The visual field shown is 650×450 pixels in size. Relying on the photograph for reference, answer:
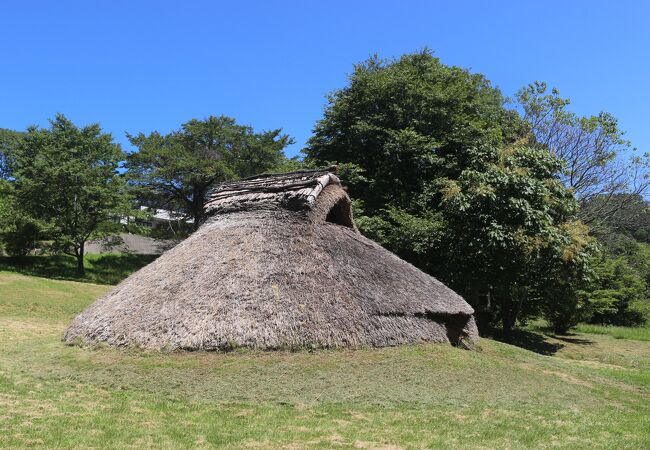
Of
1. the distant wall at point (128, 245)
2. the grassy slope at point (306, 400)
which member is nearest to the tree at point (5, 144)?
the distant wall at point (128, 245)

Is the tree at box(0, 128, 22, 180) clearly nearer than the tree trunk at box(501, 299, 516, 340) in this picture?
No

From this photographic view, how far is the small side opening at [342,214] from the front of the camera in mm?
13148

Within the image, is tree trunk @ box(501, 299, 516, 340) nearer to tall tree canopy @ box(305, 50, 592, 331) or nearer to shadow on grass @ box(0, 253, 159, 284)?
tall tree canopy @ box(305, 50, 592, 331)

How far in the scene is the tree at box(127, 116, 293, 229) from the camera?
3175 cm

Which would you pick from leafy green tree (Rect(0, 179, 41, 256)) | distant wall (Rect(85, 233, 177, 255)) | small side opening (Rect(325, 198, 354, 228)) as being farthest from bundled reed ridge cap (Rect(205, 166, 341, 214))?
distant wall (Rect(85, 233, 177, 255))

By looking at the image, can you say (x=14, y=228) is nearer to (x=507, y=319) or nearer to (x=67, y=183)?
(x=67, y=183)

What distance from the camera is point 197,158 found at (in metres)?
32.3

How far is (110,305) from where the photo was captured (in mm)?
10312

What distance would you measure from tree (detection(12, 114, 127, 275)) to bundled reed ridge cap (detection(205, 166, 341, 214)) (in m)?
18.1

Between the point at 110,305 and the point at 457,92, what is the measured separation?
64.8ft

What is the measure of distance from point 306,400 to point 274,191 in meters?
6.10

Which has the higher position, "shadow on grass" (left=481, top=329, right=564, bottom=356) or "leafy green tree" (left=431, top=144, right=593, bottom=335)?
"leafy green tree" (left=431, top=144, right=593, bottom=335)

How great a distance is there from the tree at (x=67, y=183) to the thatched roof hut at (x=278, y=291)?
1923cm

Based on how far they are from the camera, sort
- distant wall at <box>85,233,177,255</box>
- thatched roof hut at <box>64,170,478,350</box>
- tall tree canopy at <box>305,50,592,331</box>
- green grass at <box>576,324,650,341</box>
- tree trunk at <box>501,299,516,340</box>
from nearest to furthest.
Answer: thatched roof hut at <box>64,170,478,350</box> < tall tree canopy at <box>305,50,592,331</box> < tree trunk at <box>501,299,516,340</box> < green grass at <box>576,324,650,341</box> < distant wall at <box>85,233,177,255</box>
